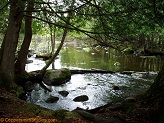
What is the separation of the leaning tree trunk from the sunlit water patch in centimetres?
236

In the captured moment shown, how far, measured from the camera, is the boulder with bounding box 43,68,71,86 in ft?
50.6

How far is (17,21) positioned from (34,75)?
7160 mm

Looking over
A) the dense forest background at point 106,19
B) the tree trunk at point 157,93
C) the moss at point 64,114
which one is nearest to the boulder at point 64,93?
the dense forest background at point 106,19

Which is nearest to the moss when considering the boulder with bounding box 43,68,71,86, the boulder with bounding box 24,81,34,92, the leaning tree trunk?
the leaning tree trunk

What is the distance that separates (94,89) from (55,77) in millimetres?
3005

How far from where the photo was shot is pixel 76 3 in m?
7.60

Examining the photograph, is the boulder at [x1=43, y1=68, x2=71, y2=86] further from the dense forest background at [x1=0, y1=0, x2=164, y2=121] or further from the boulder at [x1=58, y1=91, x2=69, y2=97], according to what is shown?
the dense forest background at [x1=0, y1=0, x2=164, y2=121]

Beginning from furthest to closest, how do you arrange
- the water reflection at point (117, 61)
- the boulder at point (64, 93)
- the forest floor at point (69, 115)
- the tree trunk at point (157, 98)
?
the water reflection at point (117, 61) → the boulder at point (64, 93) → the tree trunk at point (157, 98) → the forest floor at point (69, 115)

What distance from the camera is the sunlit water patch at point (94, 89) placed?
11.5m

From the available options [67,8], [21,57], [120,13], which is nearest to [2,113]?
[67,8]

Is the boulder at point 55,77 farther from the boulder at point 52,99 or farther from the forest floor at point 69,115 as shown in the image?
the forest floor at point 69,115

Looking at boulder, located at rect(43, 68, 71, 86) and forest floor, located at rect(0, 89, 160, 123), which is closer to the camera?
forest floor, located at rect(0, 89, 160, 123)

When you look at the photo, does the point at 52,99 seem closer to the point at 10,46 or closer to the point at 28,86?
the point at 28,86

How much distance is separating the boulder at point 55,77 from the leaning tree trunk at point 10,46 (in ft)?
17.7
